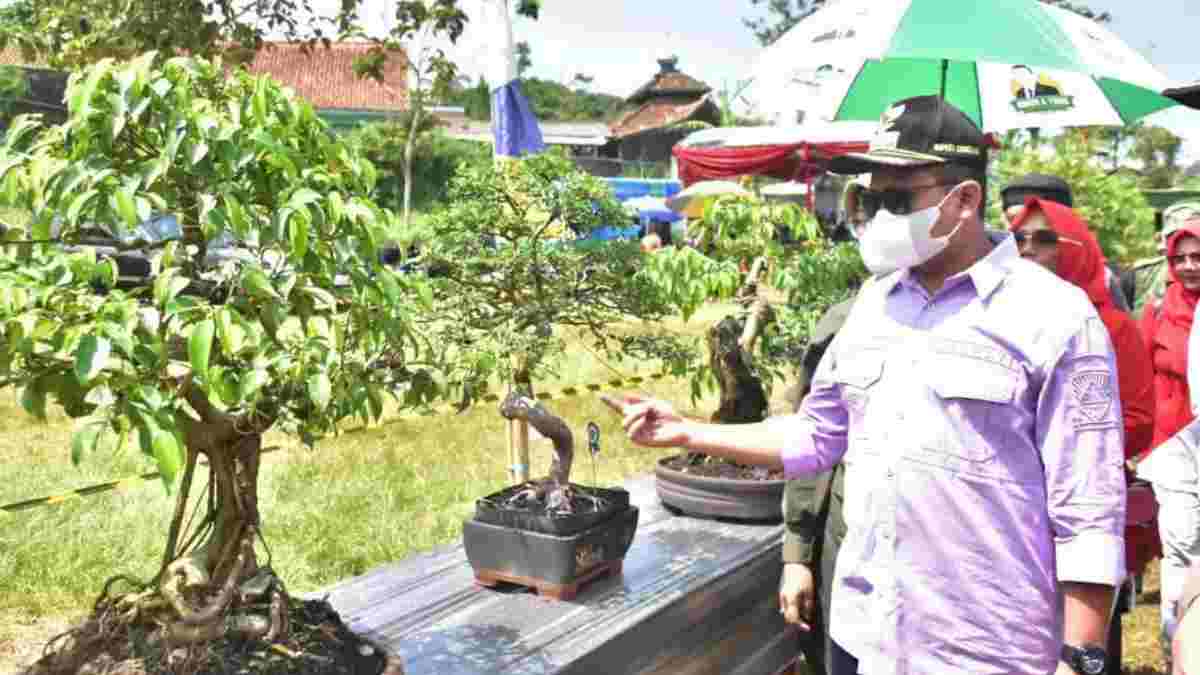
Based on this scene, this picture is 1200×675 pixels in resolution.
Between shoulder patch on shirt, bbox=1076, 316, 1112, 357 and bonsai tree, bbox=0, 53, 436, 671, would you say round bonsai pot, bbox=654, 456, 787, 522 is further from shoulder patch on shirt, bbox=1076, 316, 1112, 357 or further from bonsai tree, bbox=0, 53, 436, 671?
shoulder patch on shirt, bbox=1076, 316, 1112, 357

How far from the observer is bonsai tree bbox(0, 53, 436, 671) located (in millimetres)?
1526

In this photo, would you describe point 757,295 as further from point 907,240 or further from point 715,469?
point 907,240

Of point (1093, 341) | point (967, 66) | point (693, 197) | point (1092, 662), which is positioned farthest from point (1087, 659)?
point (693, 197)

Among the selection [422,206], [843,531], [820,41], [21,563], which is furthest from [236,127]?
[422,206]

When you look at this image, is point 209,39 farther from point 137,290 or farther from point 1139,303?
point 1139,303

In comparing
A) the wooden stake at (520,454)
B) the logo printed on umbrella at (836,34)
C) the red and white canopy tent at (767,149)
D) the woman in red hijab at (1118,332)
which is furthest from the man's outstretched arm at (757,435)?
the red and white canopy tent at (767,149)

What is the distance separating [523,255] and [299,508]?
8.11ft

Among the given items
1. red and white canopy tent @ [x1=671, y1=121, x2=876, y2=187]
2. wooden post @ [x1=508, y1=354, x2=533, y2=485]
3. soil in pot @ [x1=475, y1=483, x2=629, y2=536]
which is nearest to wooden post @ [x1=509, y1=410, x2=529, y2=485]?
wooden post @ [x1=508, y1=354, x2=533, y2=485]

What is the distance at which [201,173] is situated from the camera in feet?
5.60

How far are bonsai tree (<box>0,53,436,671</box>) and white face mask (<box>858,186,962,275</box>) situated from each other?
0.79 metres

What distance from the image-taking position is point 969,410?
1641 mm

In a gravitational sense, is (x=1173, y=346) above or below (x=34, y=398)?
below

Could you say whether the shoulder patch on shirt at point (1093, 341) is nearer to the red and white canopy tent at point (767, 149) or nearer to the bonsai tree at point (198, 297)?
the bonsai tree at point (198, 297)

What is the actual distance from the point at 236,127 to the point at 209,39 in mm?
3005
